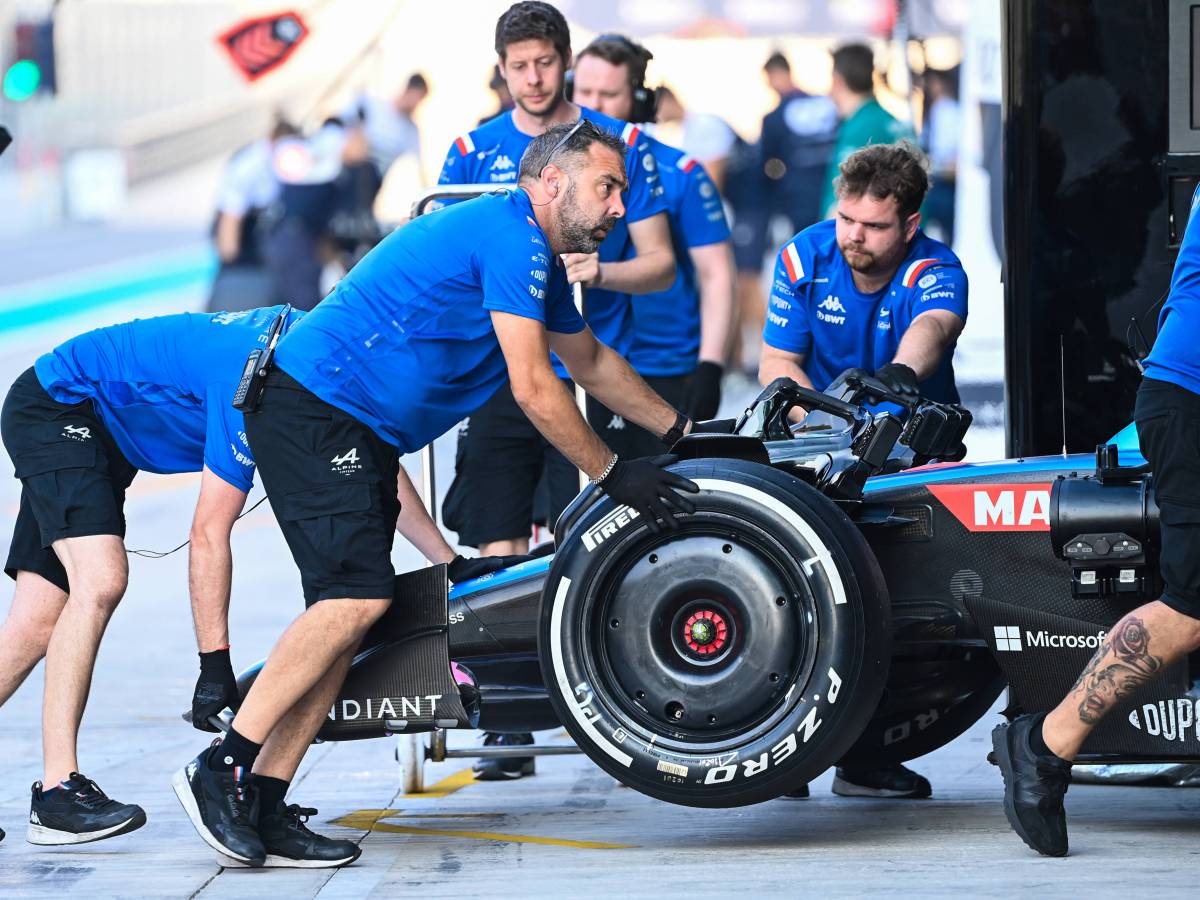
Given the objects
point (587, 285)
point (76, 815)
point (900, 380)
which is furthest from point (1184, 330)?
point (76, 815)

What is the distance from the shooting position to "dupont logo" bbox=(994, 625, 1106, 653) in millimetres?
4535

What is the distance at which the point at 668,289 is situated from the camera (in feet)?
20.9

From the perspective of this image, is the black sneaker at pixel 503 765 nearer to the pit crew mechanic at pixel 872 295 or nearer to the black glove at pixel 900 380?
the pit crew mechanic at pixel 872 295

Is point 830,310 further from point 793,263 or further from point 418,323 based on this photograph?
point 418,323

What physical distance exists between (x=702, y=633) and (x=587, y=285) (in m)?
1.72

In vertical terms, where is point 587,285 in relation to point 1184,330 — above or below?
above

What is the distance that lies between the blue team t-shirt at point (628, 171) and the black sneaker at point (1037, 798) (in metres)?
2.32

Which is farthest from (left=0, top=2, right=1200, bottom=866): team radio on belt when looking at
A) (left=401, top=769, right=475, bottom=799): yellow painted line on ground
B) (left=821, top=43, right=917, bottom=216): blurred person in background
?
(left=821, top=43, right=917, bottom=216): blurred person in background

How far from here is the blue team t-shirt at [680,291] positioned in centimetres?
646

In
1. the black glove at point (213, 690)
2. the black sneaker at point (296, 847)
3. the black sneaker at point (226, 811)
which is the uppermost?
the black glove at point (213, 690)

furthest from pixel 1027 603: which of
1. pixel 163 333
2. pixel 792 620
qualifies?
pixel 163 333

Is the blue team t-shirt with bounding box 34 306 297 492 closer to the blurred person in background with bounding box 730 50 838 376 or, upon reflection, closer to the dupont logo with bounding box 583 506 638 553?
the dupont logo with bounding box 583 506 638 553

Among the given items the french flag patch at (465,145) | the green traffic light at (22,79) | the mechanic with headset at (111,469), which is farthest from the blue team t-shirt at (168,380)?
the green traffic light at (22,79)

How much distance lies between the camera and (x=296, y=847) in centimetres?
454
